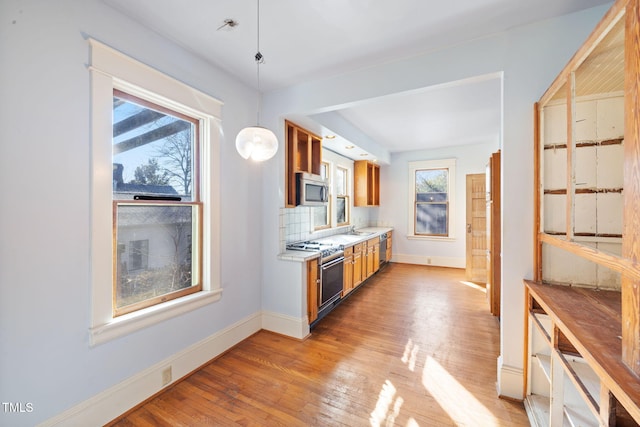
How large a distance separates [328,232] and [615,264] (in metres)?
3.90

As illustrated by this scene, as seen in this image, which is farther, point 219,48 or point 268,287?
point 268,287

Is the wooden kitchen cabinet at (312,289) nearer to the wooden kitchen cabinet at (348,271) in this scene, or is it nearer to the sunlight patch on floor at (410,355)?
the wooden kitchen cabinet at (348,271)

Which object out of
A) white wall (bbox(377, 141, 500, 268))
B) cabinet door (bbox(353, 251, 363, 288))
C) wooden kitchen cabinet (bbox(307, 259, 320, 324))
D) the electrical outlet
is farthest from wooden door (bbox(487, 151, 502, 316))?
the electrical outlet

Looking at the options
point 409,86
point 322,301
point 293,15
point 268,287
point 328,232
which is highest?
point 293,15

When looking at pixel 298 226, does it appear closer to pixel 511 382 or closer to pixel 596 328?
pixel 511 382

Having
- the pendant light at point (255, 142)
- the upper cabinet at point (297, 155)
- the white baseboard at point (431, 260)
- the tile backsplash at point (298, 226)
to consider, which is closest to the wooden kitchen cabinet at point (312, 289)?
the tile backsplash at point (298, 226)

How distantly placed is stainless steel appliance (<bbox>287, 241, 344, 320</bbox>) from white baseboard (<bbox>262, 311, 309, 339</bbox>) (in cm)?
38

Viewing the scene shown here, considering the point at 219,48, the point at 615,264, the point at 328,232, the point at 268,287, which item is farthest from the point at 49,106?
the point at 328,232

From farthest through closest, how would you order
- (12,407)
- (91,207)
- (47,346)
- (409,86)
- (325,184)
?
(325,184) < (409,86) < (91,207) < (47,346) < (12,407)

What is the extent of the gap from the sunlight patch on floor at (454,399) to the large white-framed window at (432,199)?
4.36m

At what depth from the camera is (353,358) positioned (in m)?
2.42

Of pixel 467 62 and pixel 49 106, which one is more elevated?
pixel 467 62

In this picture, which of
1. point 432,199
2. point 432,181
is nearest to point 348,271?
point 432,199

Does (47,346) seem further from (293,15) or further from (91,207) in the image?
(293,15)
